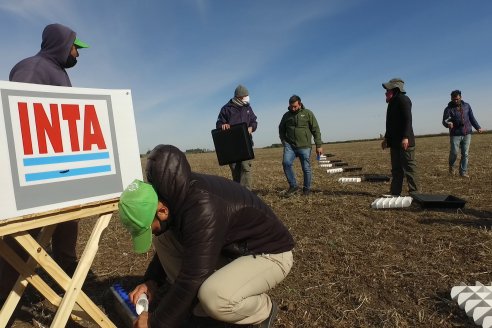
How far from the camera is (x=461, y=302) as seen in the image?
2697 millimetres

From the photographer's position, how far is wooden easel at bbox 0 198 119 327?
6.82ft

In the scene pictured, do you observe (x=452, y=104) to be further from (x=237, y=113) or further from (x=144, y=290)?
(x=144, y=290)

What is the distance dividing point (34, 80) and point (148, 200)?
6.08 feet

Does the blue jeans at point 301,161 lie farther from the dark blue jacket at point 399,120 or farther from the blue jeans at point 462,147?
the blue jeans at point 462,147

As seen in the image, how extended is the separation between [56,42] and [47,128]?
1.49m

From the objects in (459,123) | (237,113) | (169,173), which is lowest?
(169,173)

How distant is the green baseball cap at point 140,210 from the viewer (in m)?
2.00

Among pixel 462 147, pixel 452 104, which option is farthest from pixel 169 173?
pixel 452 104

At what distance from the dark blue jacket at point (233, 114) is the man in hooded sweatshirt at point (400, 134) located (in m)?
2.74

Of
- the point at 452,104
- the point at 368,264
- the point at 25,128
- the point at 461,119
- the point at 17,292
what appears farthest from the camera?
the point at 452,104

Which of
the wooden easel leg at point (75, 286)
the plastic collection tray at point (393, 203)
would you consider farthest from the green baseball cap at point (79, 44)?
the plastic collection tray at point (393, 203)

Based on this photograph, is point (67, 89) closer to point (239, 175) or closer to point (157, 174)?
point (157, 174)

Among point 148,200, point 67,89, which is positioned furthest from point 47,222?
point 67,89

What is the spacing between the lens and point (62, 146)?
2275mm
